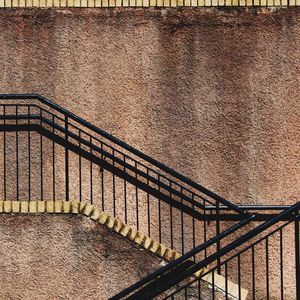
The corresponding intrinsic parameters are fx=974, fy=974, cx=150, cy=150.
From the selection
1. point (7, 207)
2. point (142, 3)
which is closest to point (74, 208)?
point (7, 207)

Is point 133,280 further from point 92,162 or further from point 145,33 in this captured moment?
point 145,33

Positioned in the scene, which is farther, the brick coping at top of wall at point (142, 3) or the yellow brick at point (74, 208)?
the brick coping at top of wall at point (142, 3)

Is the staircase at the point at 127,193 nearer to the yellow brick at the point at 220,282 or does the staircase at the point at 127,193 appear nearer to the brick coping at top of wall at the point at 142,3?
the brick coping at top of wall at the point at 142,3

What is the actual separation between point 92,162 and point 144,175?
642 millimetres

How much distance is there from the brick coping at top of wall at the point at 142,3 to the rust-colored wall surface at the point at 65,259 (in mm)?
3077

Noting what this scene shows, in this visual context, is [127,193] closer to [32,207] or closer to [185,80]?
[185,80]

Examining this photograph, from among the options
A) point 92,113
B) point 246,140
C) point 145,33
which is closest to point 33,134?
point 92,113

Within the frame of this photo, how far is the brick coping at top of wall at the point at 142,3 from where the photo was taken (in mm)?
11766

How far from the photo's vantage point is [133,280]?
9.79 meters

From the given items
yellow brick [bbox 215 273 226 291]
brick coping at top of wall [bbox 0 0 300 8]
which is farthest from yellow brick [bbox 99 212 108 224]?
brick coping at top of wall [bbox 0 0 300 8]

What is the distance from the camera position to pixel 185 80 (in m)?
11.8

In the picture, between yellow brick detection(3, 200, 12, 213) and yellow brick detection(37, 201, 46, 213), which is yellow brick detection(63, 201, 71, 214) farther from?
yellow brick detection(3, 200, 12, 213)

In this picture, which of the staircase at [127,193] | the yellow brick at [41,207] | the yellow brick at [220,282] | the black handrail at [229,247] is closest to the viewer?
the black handrail at [229,247]

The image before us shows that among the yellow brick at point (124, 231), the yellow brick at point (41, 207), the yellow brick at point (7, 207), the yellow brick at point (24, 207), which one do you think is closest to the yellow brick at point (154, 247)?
the yellow brick at point (124, 231)
